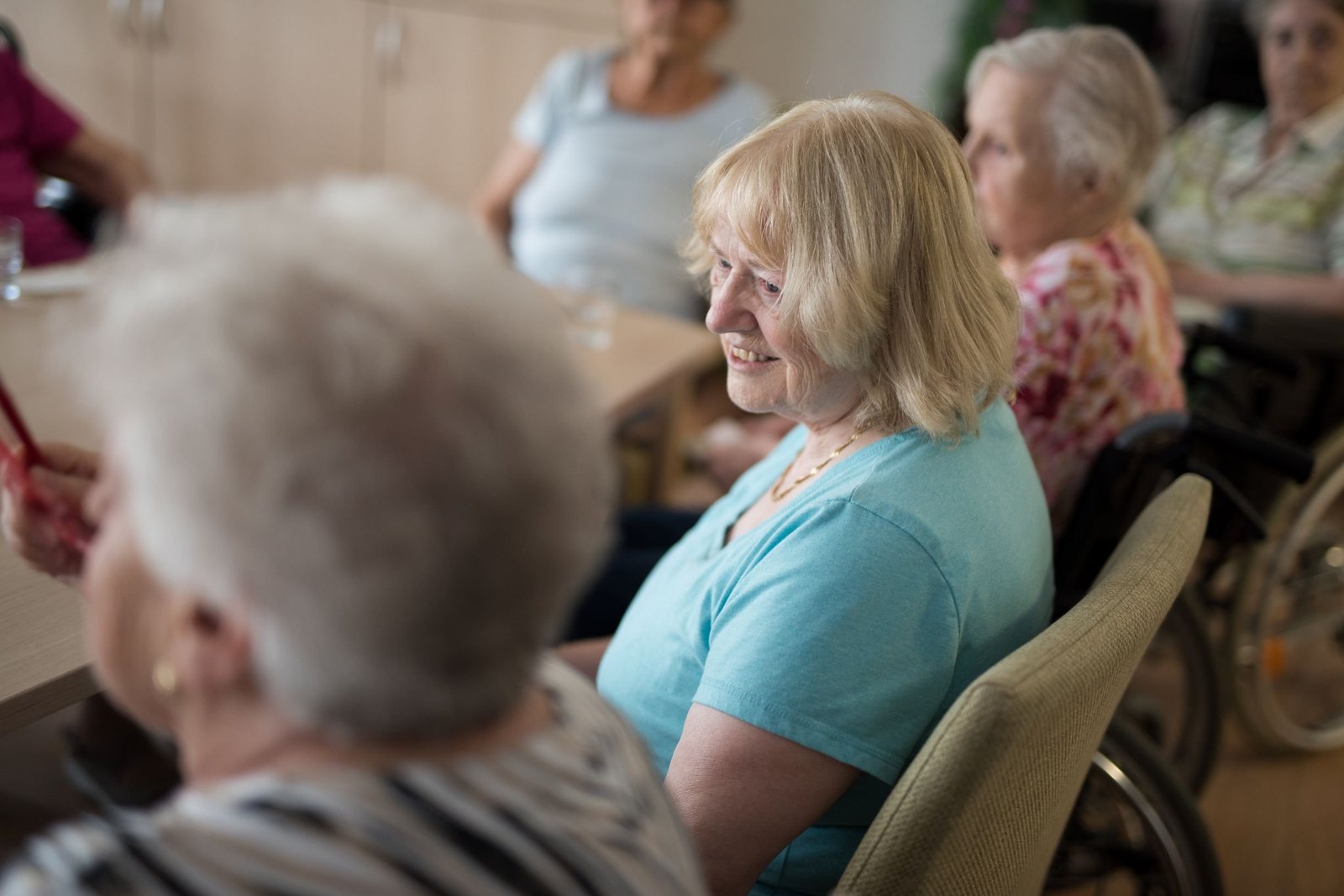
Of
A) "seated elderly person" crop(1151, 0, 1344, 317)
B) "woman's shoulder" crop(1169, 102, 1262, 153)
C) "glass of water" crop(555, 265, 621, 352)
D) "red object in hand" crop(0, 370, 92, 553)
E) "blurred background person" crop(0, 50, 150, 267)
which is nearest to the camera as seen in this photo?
"red object in hand" crop(0, 370, 92, 553)

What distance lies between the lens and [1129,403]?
1.56 metres

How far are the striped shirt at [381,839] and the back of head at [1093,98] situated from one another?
4.15 feet

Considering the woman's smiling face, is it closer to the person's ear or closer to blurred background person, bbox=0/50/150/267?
the person's ear

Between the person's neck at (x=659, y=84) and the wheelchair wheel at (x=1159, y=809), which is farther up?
the person's neck at (x=659, y=84)

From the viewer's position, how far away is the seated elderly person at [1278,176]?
2570 mm

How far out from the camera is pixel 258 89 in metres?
4.18

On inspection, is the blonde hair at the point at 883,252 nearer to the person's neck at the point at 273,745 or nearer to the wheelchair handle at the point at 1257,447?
the wheelchair handle at the point at 1257,447

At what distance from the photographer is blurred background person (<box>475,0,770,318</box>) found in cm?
303

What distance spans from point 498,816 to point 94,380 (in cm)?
29

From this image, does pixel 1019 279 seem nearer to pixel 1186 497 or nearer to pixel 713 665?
pixel 1186 497

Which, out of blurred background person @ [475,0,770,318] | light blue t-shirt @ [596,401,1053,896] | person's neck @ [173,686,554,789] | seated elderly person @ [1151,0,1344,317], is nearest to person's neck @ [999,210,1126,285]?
light blue t-shirt @ [596,401,1053,896]

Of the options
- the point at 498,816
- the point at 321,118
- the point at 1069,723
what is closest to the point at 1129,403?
the point at 1069,723

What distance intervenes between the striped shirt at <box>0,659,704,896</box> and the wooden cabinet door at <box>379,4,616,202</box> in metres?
3.52

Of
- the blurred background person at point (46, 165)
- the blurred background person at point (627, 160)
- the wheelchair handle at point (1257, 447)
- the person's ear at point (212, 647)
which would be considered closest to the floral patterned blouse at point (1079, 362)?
the wheelchair handle at point (1257, 447)
